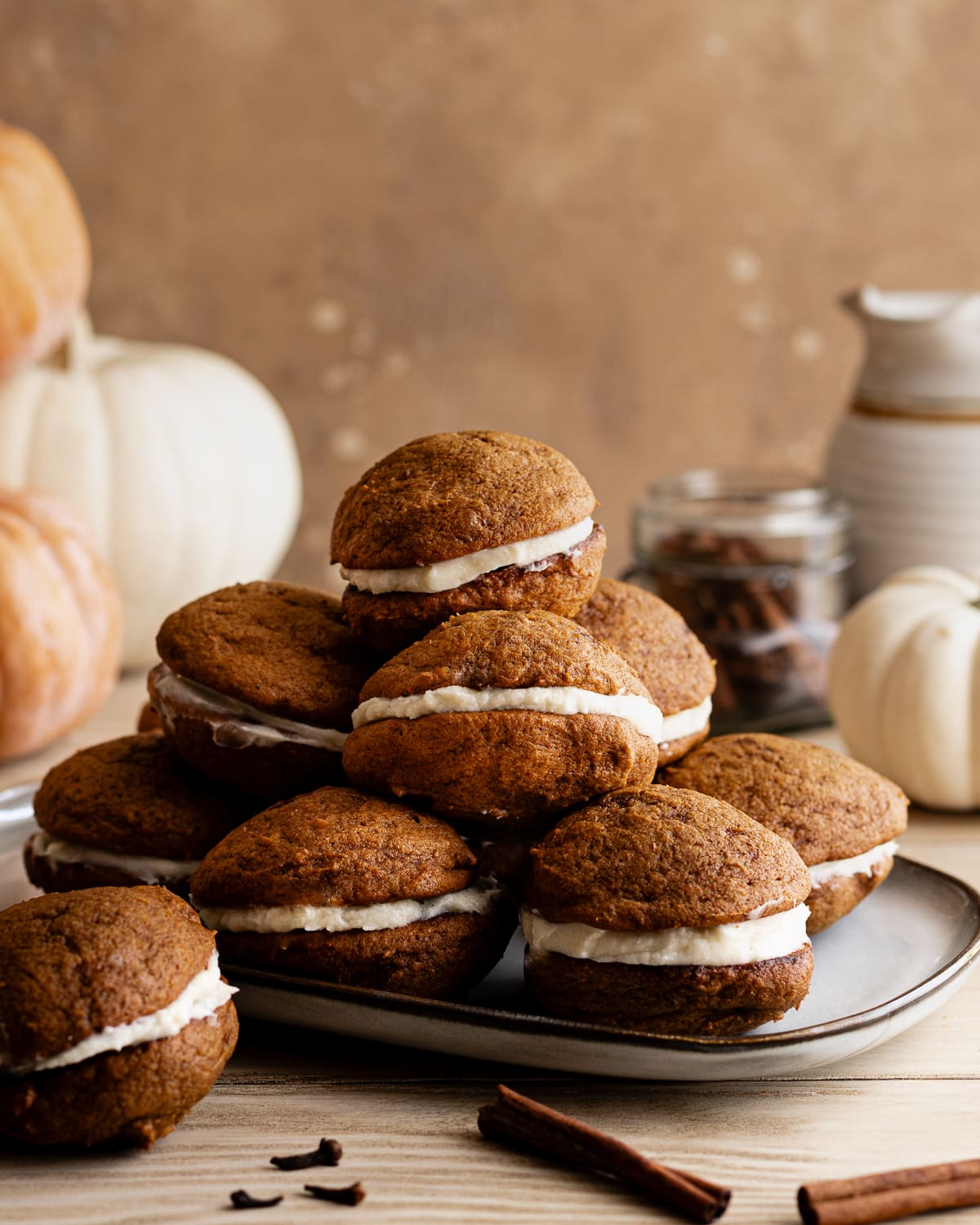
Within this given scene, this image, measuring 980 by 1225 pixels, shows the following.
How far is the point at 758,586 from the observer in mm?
2209

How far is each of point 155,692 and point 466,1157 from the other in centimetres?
55

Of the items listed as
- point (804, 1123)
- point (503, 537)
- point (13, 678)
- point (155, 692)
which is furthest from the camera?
point (13, 678)

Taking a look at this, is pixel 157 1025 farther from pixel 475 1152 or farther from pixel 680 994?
pixel 680 994

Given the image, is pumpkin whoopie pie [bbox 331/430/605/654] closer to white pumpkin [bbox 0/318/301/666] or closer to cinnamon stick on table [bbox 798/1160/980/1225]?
cinnamon stick on table [bbox 798/1160/980/1225]

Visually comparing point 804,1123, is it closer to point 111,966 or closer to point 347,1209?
point 347,1209

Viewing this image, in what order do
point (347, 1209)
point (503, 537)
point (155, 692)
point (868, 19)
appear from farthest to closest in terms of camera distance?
1. point (868, 19)
2. point (155, 692)
3. point (503, 537)
4. point (347, 1209)

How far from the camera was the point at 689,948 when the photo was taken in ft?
3.56

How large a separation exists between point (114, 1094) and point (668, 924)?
42 centimetres

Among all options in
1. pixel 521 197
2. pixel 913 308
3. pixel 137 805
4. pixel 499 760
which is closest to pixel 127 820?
pixel 137 805

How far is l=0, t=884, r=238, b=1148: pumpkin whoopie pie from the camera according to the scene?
977 mm

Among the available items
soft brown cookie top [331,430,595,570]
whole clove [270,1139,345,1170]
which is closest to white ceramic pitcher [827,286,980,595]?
soft brown cookie top [331,430,595,570]

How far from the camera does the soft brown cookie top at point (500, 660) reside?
117cm

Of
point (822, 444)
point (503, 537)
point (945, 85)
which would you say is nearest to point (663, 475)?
point (822, 444)

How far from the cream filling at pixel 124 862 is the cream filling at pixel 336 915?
89 mm
